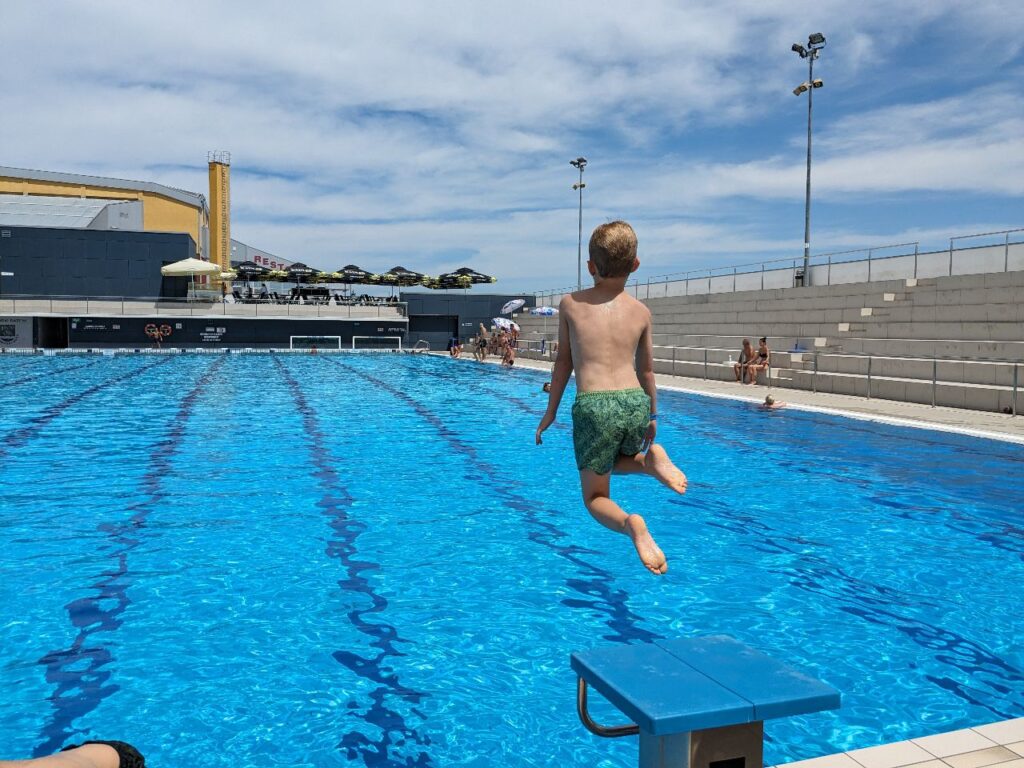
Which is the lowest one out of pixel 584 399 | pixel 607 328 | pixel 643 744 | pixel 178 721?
pixel 178 721

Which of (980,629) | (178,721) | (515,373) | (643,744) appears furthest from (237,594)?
(515,373)

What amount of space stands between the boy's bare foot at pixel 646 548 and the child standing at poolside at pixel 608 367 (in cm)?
13

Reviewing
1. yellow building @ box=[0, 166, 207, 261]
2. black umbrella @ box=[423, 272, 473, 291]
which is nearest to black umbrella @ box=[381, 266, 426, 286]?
black umbrella @ box=[423, 272, 473, 291]

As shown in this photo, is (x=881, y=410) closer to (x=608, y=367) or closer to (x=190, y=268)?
(x=608, y=367)

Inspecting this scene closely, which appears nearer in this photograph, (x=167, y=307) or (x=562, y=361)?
(x=562, y=361)

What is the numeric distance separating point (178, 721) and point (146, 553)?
282 centimetres

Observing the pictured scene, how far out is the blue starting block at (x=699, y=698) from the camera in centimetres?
202

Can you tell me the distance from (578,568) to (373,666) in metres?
2.17

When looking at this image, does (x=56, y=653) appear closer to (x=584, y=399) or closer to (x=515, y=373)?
(x=584, y=399)

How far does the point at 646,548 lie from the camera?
2986 mm

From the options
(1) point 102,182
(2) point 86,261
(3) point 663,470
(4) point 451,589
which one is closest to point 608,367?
(3) point 663,470

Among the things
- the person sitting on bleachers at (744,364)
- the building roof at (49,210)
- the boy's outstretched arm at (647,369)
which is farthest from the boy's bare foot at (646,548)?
the building roof at (49,210)

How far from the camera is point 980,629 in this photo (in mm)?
4859

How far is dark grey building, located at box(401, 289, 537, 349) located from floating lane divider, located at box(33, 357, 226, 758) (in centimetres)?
4196
